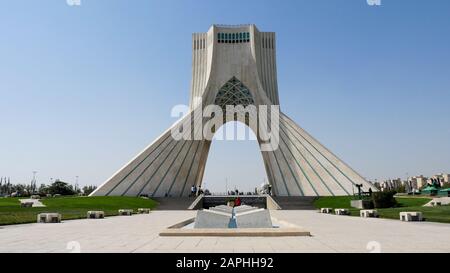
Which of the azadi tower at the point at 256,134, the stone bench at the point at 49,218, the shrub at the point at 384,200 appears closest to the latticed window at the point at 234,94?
the azadi tower at the point at 256,134

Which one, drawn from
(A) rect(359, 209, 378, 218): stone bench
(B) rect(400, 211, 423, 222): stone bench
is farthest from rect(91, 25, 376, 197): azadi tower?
(B) rect(400, 211, 423, 222): stone bench

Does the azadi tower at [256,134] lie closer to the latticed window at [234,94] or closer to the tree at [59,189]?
the latticed window at [234,94]

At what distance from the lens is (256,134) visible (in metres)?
31.8

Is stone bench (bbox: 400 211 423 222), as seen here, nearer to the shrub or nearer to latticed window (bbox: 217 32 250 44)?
the shrub

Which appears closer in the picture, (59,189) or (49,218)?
(49,218)

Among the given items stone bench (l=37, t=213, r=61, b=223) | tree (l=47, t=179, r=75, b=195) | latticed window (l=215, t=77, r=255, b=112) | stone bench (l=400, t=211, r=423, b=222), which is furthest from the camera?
tree (l=47, t=179, r=75, b=195)

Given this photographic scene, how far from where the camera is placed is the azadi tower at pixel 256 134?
23625 mm

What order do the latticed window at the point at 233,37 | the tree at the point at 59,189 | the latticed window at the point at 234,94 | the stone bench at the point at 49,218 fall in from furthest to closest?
1. the tree at the point at 59,189
2. the latticed window at the point at 233,37
3. the latticed window at the point at 234,94
4. the stone bench at the point at 49,218

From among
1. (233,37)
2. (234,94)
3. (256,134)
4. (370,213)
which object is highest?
(233,37)

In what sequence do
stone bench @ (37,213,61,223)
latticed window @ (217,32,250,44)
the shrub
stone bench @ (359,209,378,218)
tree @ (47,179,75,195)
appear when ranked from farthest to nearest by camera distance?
1. tree @ (47,179,75,195)
2. latticed window @ (217,32,250,44)
3. the shrub
4. stone bench @ (359,209,378,218)
5. stone bench @ (37,213,61,223)

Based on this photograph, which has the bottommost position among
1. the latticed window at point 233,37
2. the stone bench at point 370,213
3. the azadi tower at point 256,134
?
the stone bench at point 370,213

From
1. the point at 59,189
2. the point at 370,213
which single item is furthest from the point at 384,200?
the point at 59,189

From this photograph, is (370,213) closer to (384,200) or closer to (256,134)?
(384,200)

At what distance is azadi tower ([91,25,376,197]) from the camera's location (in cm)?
2362
